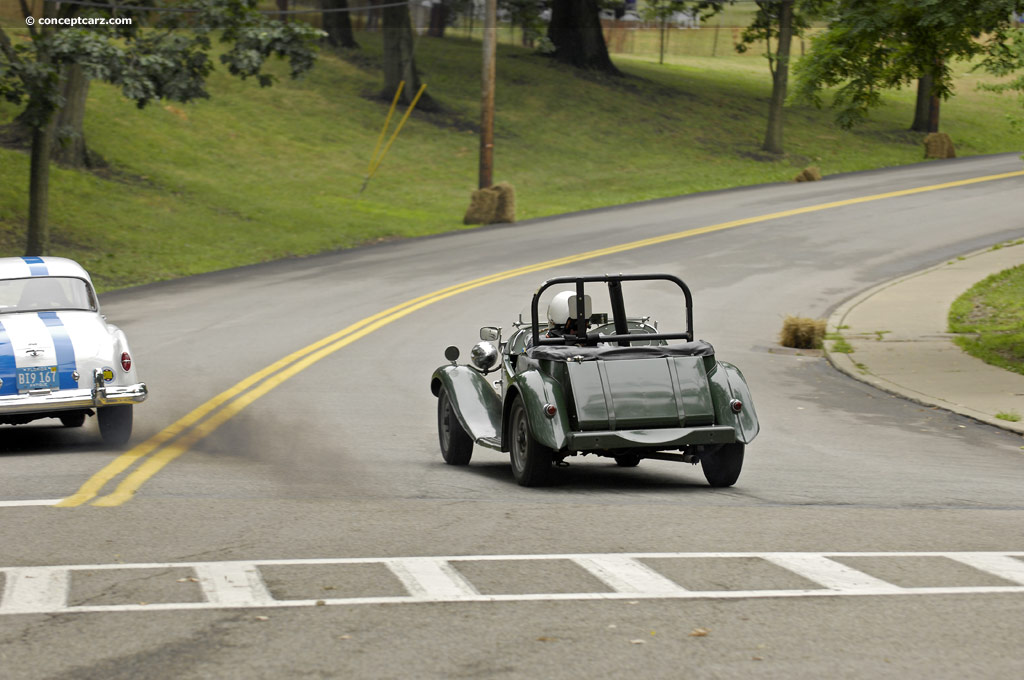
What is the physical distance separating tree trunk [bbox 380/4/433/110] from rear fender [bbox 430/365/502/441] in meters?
36.3

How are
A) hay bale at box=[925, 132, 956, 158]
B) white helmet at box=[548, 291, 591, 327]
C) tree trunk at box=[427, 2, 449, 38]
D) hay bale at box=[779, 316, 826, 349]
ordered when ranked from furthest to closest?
tree trunk at box=[427, 2, 449, 38] → hay bale at box=[925, 132, 956, 158] → hay bale at box=[779, 316, 826, 349] → white helmet at box=[548, 291, 591, 327]

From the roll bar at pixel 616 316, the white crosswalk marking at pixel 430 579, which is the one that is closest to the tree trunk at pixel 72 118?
the roll bar at pixel 616 316

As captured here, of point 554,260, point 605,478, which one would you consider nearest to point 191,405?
point 605,478

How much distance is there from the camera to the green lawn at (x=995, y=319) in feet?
58.6

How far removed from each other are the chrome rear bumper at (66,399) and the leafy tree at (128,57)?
14.0m

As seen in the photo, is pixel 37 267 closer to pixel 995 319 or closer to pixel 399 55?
pixel 995 319

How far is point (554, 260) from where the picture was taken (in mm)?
27500

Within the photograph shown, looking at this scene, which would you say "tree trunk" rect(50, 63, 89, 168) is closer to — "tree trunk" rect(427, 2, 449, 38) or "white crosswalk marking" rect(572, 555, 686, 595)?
"white crosswalk marking" rect(572, 555, 686, 595)

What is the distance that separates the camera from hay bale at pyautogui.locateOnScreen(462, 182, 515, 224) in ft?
113

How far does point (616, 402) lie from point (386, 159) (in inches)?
1343

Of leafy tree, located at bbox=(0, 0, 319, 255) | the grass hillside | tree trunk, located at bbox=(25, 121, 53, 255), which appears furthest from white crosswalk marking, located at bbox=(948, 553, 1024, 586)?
tree trunk, located at bbox=(25, 121, 53, 255)

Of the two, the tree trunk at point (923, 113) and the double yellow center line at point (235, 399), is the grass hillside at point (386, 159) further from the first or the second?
the double yellow center line at point (235, 399)

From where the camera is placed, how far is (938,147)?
4503 centimetres

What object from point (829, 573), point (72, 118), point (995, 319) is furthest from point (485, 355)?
point (72, 118)
